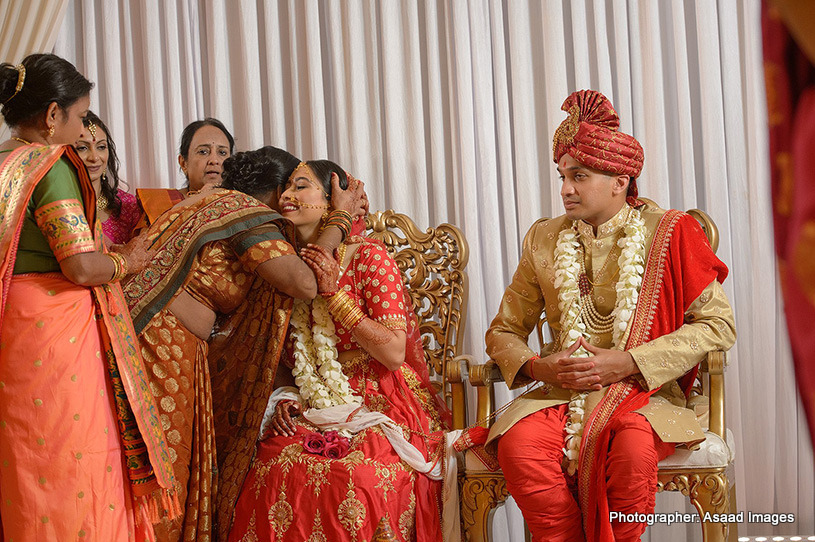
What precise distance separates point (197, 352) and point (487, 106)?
5.57 ft

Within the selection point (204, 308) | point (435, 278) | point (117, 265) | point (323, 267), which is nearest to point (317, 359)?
point (323, 267)

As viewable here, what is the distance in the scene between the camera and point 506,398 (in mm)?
3793

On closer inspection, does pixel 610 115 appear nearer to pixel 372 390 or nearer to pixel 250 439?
pixel 372 390

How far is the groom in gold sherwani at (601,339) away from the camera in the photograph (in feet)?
8.23

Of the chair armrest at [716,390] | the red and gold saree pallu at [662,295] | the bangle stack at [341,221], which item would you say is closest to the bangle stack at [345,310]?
the bangle stack at [341,221]

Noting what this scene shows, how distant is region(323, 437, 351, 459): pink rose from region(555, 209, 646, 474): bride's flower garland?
2.36 feet

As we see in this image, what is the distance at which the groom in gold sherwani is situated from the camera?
251cm

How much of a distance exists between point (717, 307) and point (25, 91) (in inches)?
89.5

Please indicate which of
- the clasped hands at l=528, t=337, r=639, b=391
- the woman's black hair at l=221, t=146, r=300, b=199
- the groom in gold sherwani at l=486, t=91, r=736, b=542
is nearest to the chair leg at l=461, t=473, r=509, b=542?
the groom in gold sherwani at l=486, t=91, r=736, b=542

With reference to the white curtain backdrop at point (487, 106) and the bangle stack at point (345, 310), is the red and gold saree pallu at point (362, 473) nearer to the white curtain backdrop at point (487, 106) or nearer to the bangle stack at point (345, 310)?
the bangle stack at point (345, 310)

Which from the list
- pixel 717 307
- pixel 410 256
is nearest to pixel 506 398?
pixel 410 256

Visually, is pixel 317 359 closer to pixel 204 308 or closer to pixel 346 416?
pixel 346 416

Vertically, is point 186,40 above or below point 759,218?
above

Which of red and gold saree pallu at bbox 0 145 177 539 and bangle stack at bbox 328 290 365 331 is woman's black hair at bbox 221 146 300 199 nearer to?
bangle stack at bbox 328 290 365 331
